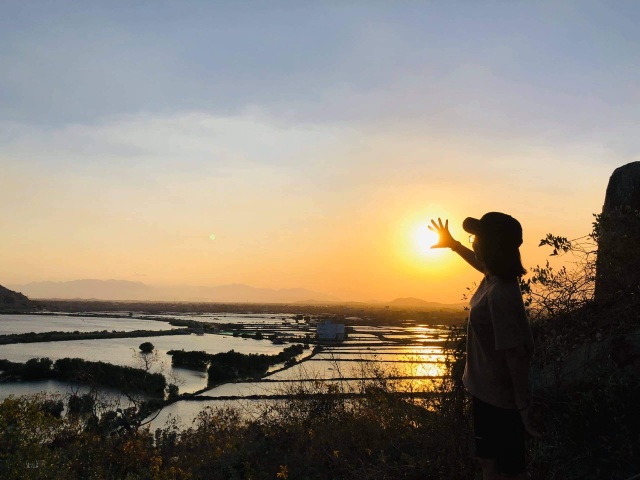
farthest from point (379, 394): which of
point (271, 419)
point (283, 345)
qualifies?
point (283, 345)

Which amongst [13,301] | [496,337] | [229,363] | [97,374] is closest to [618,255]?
[496,337]

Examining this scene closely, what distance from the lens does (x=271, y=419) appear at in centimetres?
743

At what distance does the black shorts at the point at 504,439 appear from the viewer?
7.96 feet

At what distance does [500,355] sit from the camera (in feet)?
8.19

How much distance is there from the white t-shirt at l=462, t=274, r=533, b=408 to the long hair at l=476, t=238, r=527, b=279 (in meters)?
0.04

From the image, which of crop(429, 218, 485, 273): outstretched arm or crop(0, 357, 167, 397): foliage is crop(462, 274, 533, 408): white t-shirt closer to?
crop(429, 218, 485, 273): outstretched arm

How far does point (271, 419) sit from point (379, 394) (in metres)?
1.86

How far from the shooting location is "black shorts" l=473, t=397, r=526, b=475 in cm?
243

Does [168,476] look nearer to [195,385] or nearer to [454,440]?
[454,440]

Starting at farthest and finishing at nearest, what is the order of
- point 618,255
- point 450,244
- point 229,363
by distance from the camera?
point 229,363 < point 618,255 < point 450,244

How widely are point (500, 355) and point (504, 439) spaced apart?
0.41 metres

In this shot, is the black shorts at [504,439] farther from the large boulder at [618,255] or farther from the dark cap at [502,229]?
the large boulder at [618,255]

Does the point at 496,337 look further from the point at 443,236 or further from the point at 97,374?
the point at 97,374

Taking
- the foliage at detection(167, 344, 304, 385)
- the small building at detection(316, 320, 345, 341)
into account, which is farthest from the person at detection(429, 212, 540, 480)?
the small building at detection(316, 320, 345, 341)
